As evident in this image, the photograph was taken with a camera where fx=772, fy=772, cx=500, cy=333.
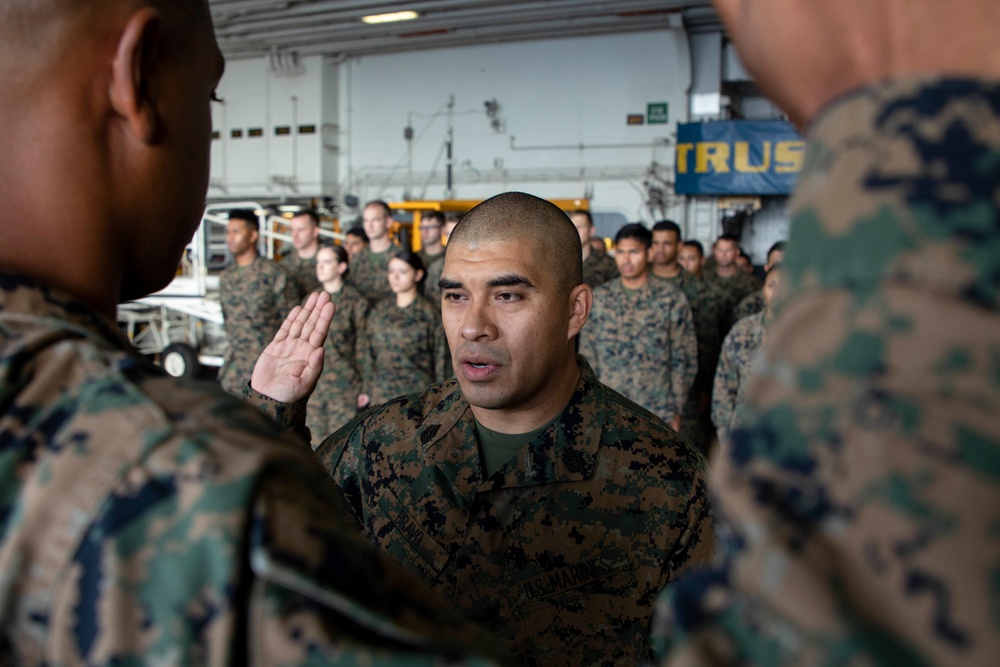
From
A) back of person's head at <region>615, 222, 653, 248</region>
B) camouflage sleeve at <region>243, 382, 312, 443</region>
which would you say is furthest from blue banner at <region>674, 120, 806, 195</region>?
camouflage sleeve at <region>243, 382, 312, 443</region>

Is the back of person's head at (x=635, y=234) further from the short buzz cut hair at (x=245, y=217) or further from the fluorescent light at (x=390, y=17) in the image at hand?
the fluorescent light at (x=390, y=17)

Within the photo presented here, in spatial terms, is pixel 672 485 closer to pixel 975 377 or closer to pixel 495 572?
pixel 495 572

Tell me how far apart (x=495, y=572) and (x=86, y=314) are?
1.07m

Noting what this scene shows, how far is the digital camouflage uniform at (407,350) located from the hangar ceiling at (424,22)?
8.19 m

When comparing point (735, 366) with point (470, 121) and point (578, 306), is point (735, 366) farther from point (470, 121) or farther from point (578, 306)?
point (470, 121)

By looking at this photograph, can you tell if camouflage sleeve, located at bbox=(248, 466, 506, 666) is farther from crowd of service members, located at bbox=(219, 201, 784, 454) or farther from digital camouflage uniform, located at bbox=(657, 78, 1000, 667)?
crowd of service members, located at bbox=(219, 201, 784, 454)

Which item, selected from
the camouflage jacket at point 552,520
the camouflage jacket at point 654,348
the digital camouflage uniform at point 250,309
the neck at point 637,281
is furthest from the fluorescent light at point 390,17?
the camouflage jacket at point 552,520

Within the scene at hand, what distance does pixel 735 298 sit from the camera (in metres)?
8.11

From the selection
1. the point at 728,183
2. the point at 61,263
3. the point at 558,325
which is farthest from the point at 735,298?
the point at 61,263

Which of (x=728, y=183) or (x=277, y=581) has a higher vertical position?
(x=728, y=183)

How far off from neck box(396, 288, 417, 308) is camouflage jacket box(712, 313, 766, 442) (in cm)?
221

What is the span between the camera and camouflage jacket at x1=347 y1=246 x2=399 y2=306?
301 inches

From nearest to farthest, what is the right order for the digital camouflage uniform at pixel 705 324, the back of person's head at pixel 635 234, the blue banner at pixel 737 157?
the back of person's head at pixel 635 234 < the digital camouflage uniform at pixel 705 324 < the blue banner at pixel 737 157

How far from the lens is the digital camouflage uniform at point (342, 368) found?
586cm
